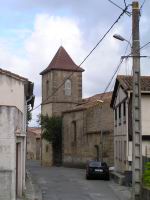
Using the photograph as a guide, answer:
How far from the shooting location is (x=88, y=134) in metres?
56.9

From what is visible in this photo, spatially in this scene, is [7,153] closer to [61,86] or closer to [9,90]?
[9,90]

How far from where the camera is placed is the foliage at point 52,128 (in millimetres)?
66188

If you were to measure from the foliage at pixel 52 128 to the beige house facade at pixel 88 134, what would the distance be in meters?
1.37

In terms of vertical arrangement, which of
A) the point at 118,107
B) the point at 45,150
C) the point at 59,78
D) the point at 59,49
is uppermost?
the point at 59,49

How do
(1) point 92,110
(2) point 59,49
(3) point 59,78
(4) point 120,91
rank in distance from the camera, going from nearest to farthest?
(4) point 120,91 → (1) point 92,110 → (3) point 59,78 → (2) point 59,49

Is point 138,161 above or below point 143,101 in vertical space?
below

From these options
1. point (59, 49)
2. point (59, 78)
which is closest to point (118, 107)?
point (59, 78)

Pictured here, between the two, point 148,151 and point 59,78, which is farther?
point 59,78

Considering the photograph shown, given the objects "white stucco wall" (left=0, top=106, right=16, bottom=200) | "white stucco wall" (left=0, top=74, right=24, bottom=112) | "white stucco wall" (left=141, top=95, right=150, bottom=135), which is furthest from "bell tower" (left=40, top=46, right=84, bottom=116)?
"white stucco wall" (left=0, top=106, right=16, bottom=200)

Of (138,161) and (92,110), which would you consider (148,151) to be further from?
(92,110)

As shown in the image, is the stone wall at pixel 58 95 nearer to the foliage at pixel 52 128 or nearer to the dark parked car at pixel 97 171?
the foliage at pixel 52 128

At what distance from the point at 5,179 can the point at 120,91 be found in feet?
73.1

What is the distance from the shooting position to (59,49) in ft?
258

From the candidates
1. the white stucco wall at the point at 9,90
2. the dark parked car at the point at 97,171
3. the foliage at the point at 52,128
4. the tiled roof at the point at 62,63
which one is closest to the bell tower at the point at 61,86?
the tiled roof at the point at 62,63
